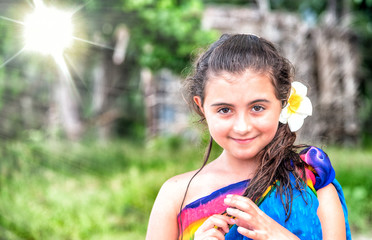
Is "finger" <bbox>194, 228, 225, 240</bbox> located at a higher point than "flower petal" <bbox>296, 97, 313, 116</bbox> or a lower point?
lower

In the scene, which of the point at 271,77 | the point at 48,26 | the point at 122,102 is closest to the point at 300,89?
the point at 271,77

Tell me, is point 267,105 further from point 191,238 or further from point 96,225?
point 96,225

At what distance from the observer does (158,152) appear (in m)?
7.41

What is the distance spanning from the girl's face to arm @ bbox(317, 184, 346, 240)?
0.29m

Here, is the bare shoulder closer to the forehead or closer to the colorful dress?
the colorful dress

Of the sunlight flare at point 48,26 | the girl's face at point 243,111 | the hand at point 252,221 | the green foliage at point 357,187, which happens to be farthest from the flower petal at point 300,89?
the sunlight flare at point 48,26

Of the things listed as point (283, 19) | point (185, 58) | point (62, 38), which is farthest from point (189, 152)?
point (283, 19)

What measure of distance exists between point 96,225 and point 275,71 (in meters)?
3.47

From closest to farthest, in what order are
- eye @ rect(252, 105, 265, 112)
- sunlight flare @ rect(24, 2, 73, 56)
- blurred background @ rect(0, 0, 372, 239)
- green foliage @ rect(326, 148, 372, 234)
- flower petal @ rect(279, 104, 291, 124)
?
eye @ rect(252, 105, 265, 112) → flower petal @ rect(279, 104, 291, 124) → green foliage @ rect(326, 148, 372, 234) → blurred background @ rect(0, 0, 372, 239) → sunlight flare @ rect(24, 2, 73, 56)

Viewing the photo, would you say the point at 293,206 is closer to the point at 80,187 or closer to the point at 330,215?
the point at 330,215

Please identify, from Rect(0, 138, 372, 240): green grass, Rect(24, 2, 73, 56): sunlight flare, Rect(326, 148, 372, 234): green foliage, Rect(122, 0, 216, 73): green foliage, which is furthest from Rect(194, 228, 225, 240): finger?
Rect(122, 0, 216, 73): green foliage

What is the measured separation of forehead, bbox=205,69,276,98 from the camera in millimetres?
1479

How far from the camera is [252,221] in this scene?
1.40 m

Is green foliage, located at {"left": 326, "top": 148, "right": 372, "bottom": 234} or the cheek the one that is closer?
the cheek
